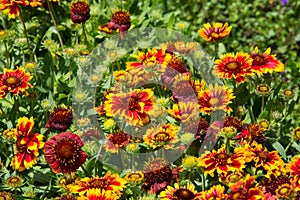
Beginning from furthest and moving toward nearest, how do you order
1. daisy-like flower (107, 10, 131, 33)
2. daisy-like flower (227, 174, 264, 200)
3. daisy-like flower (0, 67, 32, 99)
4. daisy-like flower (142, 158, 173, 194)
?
daisy-like flower (107, 10, 131, 33)
daisy-like flower (0, 67, 32, 99)
daisy-like flower (142, 158, 173, 194)
daisy-like flower (227, 174, 264, 200)

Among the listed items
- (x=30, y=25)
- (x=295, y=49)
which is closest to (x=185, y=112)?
(x=30, y=25)

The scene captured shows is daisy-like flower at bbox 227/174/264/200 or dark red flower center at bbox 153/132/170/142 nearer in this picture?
daisy-like flower at bbox 227/174/264/200

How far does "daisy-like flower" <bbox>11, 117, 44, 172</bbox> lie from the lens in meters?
2.45

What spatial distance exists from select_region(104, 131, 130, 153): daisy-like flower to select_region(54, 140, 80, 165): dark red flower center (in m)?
0.18

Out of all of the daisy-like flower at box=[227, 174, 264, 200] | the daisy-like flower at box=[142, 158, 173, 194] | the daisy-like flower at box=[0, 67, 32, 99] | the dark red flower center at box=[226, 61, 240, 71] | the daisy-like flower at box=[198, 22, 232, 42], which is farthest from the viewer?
the daisy-like flower at box=[198, 22, 232, 42]

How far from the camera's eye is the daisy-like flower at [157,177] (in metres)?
2.37

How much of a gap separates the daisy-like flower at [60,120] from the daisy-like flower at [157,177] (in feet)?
1.35

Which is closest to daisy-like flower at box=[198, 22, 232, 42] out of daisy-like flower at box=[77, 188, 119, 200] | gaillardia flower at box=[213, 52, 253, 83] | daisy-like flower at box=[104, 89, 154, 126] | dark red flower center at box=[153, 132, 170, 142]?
gaillardia flower at box=[213, 52, 253, 83]

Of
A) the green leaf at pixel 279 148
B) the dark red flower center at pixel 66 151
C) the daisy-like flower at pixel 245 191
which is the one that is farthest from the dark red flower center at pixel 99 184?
the green leaf at pixel 279 148

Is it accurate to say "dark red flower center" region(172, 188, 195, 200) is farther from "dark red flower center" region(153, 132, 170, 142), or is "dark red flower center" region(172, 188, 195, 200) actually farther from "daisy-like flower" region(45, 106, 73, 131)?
"daisy-like flower" region(45, 106, 73, 131)

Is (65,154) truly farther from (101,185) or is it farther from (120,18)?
(120,18)

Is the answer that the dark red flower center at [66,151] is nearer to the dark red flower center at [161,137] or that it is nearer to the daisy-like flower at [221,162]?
the dark red flower center at [161,137]

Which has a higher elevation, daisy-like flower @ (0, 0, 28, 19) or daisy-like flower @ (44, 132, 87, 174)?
daisy-like flower @ (0, 0, 28, 19)

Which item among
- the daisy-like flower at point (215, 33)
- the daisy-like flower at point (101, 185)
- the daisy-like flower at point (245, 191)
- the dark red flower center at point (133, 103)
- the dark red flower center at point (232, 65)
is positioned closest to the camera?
the daisy-like flower at point (245, 191)
